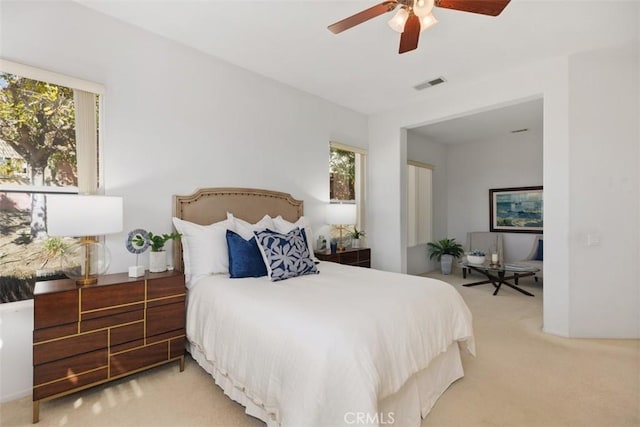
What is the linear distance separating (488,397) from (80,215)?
3.00 m

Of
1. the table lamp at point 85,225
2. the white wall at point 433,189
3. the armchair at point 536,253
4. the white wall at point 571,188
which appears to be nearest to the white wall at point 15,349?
the table lamp at point 85,225

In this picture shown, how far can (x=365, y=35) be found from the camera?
2764 millimetres

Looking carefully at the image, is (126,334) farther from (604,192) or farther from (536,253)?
(536,253)

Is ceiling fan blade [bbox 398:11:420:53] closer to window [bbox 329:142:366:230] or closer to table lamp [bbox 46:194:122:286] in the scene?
window [bbox 329:142:366:230]

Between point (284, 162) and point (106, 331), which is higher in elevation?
point (284, 162)

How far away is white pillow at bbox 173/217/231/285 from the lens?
8.54 feet

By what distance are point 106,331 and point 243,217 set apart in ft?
5.21

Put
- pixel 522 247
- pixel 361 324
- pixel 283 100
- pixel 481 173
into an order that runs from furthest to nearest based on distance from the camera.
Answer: pixel 481 173 → pixel 522 247 → pixel 283 100 → pixel 361 324

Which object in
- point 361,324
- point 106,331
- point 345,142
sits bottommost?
point 106,331

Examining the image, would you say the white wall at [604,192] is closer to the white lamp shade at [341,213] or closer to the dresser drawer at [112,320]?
the white lamp shade at [341,213]

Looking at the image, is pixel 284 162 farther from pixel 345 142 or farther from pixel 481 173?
pixel 481 173

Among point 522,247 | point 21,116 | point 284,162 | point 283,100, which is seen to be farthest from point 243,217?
point 522,247

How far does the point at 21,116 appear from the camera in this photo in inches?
85.6

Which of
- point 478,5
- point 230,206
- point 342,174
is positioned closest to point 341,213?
point 342,174
